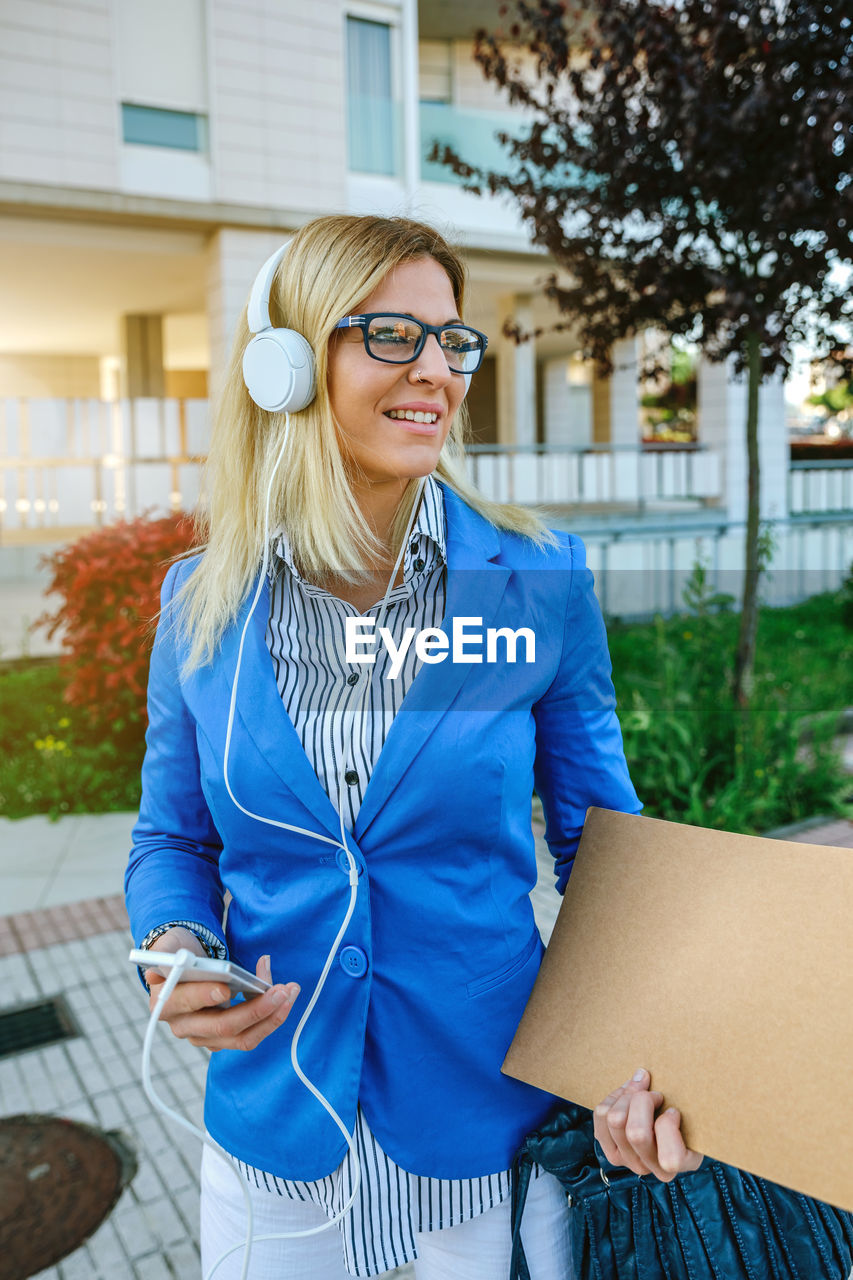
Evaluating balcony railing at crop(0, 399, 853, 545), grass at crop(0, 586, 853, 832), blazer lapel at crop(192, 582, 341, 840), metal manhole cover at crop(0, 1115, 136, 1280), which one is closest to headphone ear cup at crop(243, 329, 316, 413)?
blazer lapel at crop(192, 582, 341, 840)

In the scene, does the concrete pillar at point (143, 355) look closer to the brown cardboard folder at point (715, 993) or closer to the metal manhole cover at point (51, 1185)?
the metal manhole cover at point (51, 1185)

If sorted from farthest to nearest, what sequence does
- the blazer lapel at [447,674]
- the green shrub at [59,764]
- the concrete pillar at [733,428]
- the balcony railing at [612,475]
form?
the concrete pillar at [733,428], the balcony railing at [612,475], the green shrub at [59,764], the blazer lapel at [447,674]

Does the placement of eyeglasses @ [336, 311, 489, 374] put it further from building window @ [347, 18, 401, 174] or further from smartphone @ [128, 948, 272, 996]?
building window @ [347, 18, 401, 174]

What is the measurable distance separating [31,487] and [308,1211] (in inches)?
466

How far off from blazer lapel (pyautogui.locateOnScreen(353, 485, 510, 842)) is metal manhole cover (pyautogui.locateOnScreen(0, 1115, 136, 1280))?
195 centimetres

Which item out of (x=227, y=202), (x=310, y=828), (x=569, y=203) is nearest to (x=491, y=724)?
(x=310, y=828)

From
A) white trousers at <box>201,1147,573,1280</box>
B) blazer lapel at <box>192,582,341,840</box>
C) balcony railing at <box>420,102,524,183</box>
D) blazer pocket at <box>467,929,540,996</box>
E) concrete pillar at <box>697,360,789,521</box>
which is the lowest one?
white trousers at <box>201,1147,573,1280</box>

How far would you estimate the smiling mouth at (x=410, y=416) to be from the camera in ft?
4.38

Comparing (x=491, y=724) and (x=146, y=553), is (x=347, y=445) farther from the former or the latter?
(x=146, y=553)

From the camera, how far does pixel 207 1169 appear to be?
140cm

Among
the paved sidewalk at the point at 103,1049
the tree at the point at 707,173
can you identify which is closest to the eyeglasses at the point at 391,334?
the paved sidewalk at the point at 103,1049

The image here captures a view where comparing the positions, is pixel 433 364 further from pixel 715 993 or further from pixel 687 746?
pixel 687 746

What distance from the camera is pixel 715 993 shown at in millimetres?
1004

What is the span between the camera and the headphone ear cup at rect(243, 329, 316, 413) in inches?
52.4
